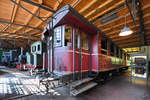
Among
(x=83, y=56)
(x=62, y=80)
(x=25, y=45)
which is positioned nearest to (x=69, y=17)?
(x=83, y=56)

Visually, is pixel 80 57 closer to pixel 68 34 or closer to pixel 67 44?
pixel 67 44

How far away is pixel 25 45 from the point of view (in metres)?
14.6

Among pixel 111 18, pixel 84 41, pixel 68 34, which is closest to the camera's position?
pixel 68 34

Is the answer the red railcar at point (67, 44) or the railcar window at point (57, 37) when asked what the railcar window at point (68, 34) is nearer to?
the red railcar at point (67, 44)

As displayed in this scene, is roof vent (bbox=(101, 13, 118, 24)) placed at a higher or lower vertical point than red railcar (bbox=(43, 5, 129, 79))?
higher

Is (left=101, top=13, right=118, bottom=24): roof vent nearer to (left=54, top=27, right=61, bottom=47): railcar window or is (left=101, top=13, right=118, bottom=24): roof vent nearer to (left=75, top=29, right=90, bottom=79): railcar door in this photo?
(left=75, top=29, right=90, bottom=79): railcar door

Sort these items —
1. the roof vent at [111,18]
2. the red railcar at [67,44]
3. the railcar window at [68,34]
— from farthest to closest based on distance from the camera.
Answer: the roof vent at [111,18], the railcar window at [68,34], the red railcar at [67,44]

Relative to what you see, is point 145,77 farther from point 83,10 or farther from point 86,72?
point 83,10

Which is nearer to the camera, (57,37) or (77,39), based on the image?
(57,37)

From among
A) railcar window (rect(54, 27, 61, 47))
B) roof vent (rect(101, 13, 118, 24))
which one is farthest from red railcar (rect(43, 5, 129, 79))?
roof vent (rect(101, 13, 118, 24))

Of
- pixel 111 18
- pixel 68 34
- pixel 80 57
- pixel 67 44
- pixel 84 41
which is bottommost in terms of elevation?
pixel 80 57

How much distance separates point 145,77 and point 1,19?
11.1 metres

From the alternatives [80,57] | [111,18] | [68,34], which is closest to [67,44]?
[68,34]

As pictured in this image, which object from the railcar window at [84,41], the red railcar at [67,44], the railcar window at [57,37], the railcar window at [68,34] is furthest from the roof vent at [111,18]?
the railcar window at [57,37]
